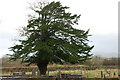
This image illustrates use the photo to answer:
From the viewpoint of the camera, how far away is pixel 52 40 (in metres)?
28.4

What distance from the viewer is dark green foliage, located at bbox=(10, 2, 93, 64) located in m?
27.9

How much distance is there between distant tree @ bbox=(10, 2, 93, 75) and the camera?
1099 inches

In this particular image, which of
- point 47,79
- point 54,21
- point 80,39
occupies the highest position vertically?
point 54,21

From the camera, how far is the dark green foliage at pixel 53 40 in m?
27.9

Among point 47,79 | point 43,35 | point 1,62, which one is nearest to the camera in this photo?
point 47,79

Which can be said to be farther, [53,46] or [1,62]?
[1,62]

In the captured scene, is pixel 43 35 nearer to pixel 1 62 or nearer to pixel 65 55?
pixel 65 55

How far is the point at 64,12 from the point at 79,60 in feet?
22.5

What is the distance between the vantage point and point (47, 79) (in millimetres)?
20266

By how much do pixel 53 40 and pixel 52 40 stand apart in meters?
0.13

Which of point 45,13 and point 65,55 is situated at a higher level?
point 45,13

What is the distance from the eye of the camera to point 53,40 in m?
28.3

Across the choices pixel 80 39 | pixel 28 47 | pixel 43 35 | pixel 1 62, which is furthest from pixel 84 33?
pixel 1 62

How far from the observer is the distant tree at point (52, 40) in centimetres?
2792
